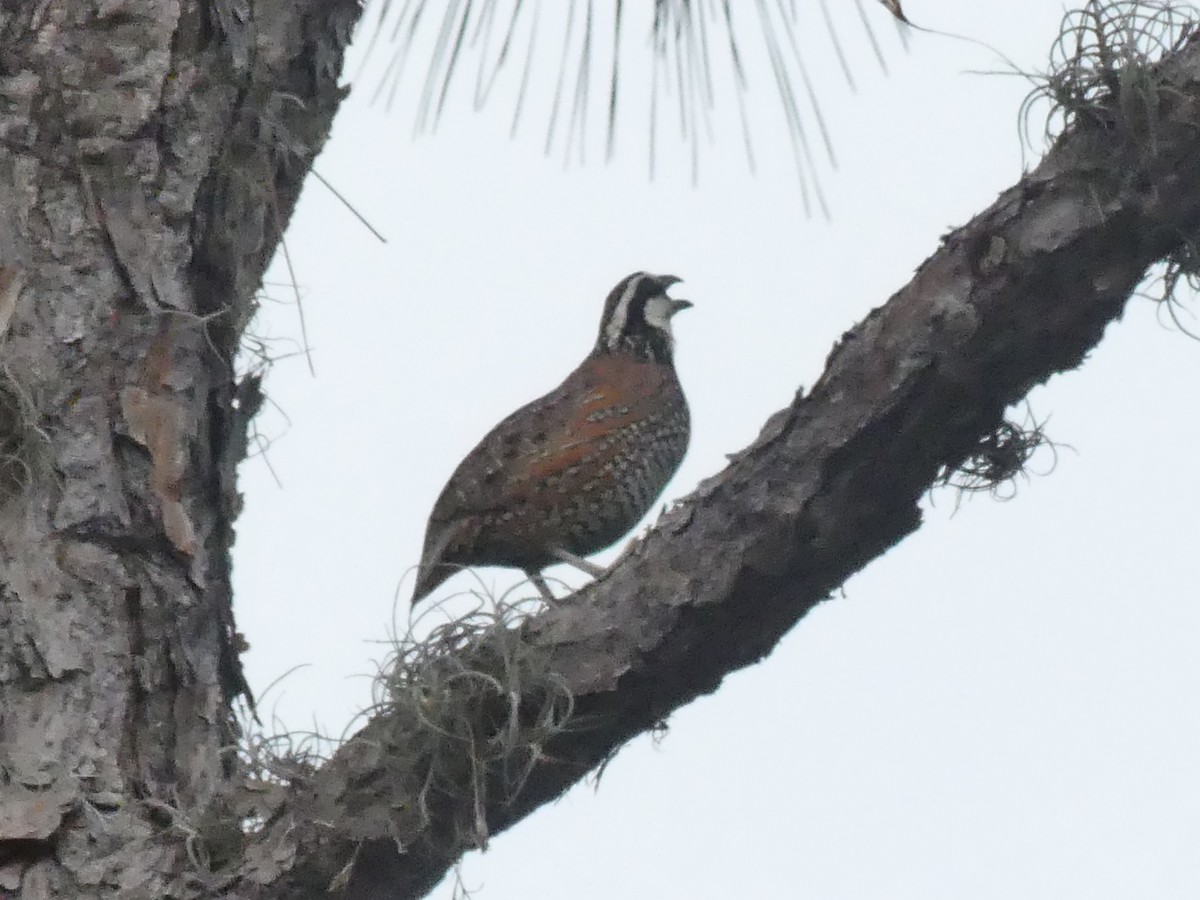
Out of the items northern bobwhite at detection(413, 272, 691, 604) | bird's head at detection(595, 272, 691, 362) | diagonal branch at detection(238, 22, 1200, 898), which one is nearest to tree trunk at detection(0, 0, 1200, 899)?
diagonal branch at detection(238, 22, 1200, 898)

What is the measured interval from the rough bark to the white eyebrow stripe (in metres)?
1.81

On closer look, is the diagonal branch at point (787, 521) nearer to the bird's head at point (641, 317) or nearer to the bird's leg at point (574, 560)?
the bird's leg at point (574, 560)

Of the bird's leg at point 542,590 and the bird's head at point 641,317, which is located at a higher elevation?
the bird's head at point 641,317

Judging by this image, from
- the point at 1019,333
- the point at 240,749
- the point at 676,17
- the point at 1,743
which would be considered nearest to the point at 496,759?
the point at 240,749

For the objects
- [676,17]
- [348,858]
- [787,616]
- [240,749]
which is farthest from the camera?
[676,17]

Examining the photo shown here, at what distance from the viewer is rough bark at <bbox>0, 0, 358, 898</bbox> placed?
275 cm

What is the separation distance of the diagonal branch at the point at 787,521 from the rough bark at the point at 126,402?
0.27 m

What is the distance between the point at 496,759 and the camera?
2717 millimetres

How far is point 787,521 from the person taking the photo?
7.89 feet

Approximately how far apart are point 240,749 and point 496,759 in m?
0.47

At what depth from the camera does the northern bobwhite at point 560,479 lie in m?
4.23

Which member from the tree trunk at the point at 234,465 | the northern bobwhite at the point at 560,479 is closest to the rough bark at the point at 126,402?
the tree trunk at the point at 234,465

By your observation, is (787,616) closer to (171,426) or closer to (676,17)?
(171,426)

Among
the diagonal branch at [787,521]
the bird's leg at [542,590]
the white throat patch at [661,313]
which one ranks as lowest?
the diagonal branch at [787,521]
